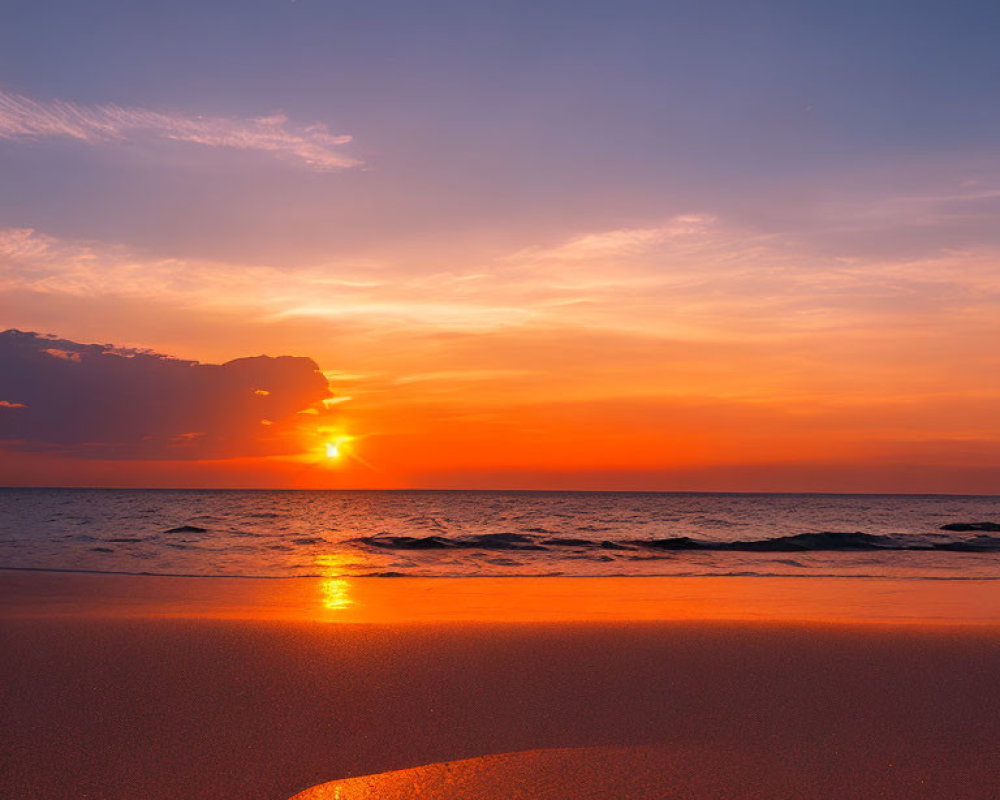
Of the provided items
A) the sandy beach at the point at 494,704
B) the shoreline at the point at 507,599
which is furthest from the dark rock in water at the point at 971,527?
the sandy beach at the point at 494,704

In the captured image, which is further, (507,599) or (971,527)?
(971,527)

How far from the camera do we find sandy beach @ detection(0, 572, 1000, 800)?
4.79 meters

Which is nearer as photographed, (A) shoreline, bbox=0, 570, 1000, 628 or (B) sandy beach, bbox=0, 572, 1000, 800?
(B) sandy beach, bbox=0, 572, 1000, 800

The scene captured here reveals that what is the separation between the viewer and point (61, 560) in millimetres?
19734

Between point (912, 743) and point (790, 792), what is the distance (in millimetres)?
1417

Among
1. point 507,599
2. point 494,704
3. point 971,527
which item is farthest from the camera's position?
point 971,527

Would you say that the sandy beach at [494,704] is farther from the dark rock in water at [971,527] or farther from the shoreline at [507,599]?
the dark rock in water at [971,527]

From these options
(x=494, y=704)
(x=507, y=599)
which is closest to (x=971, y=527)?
(x=507, y=599)

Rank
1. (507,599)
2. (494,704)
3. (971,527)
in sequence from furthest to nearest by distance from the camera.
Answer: (971,527), (507,599), (494,704)

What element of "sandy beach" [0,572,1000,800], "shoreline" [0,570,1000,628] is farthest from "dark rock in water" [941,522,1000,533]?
"sandy beach" [0,572,1000,800]

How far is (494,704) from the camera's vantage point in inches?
248

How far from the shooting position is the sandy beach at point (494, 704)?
4.79m

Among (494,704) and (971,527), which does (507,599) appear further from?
(971,527)

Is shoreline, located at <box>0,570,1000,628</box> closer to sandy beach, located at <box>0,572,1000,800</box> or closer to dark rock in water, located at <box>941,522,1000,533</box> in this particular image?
sandy beach, located at <box>0,572,1000,800</box>
